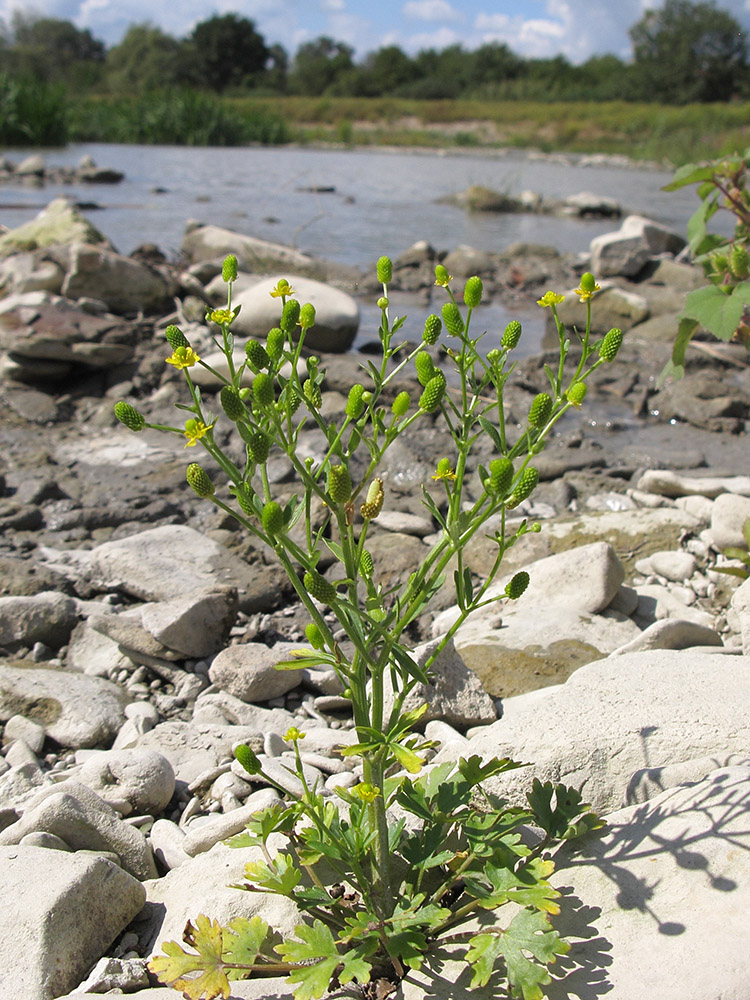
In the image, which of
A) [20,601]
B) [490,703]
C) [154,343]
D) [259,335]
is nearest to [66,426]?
[154,343]

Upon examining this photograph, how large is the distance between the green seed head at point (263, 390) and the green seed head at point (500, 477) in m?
0.37

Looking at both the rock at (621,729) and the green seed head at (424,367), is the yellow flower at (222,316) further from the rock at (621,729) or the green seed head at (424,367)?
the rock at (621,729)

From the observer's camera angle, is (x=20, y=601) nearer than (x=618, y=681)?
No

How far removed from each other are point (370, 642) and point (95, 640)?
5.69 feet

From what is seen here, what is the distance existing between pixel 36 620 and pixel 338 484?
2.06 meters

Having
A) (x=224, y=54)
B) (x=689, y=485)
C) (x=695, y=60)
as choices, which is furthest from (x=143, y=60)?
(x=689, y=485)

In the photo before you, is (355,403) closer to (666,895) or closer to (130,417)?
(130,417)

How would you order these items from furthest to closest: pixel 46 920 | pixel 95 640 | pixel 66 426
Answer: pixel 66 426
pixel 95 640
pixel 46 920

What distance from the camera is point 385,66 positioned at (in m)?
72.9

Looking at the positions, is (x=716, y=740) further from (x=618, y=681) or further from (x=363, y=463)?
(x=363, y=463)

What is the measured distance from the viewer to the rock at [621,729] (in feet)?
6.19

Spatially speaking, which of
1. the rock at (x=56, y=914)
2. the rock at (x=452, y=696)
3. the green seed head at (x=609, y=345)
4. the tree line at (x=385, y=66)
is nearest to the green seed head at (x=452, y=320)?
the green seed head at (x=609, y=345)

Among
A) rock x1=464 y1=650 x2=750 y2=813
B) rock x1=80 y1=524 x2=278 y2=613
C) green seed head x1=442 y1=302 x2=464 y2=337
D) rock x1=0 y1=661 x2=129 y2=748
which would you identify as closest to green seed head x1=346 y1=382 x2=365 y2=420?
green seed head x1=442 y1=302 x2=464 y2=337

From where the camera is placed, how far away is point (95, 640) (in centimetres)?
299
